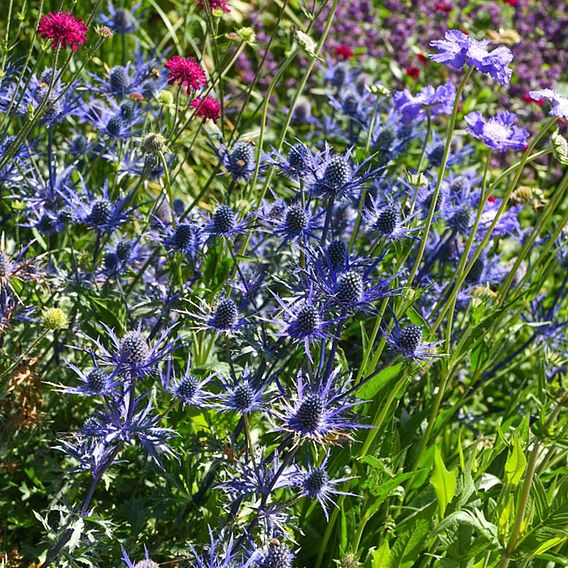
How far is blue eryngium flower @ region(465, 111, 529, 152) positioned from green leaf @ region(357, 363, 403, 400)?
0.58 metres

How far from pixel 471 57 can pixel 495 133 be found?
39 centimetres

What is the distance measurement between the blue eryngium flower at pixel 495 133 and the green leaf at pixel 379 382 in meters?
0.58

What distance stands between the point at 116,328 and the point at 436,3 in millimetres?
3841

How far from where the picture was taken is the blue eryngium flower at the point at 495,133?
197 cm

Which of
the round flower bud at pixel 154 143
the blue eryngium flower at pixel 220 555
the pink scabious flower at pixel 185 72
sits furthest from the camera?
the pink scabious flower at pixel 185 72

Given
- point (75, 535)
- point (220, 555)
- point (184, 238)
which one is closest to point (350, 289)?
point (184, 238)

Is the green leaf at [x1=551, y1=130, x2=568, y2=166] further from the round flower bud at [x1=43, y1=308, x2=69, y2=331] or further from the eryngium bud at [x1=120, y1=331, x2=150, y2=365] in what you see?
the round flower bud at [x1=43, y1=308, x2=69, y2=331]

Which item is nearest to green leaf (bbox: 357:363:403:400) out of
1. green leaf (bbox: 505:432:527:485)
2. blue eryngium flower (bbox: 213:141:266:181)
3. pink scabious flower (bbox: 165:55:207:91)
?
green leaf (bbox: 505:432:527:485)

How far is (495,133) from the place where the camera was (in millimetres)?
2033

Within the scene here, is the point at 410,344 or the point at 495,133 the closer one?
the point at 410,344

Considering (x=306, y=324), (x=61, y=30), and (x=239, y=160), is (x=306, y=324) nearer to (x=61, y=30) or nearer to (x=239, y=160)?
(x=239, y=160)

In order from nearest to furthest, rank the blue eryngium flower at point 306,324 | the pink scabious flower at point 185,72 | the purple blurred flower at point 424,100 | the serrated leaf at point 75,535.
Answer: the blue eryngium flower at point 306,324 → the serrated leaf at point 75,535 → the pink scabious flower at point 185,72 → the purple blurred flower at point 424,100

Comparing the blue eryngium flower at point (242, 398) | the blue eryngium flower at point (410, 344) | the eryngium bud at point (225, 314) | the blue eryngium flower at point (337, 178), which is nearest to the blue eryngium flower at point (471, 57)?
the blue eryngium flower at point (337, 178)

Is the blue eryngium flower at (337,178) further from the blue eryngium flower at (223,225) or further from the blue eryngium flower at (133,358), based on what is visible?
the blue eryngium flower at (133,358)
